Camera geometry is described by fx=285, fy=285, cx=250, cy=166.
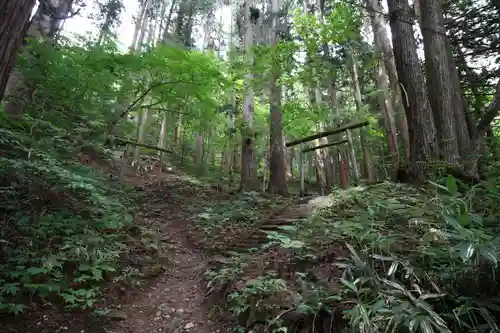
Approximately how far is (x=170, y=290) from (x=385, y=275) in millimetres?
3301

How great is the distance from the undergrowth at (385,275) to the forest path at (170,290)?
427 millimetres

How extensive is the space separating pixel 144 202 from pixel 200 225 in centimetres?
253

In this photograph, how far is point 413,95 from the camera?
5246 mm

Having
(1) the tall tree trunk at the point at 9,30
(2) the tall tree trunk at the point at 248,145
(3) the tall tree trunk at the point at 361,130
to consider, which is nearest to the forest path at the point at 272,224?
(2) the tall tree trunk at the point at 248,145

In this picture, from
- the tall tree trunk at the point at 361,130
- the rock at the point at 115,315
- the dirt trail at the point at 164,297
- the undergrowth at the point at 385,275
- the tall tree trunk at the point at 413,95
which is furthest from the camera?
the tall tree trunk at the point at 361,130

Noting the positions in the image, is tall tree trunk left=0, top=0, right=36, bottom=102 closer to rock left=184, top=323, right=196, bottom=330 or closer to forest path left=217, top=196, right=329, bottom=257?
rock left=184, top=323, right=196, bottom=330

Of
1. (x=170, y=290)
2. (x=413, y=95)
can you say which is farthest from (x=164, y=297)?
(x=413, y=95)

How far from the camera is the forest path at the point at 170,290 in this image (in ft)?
11.5

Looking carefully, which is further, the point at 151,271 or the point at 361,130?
the point at 361,130

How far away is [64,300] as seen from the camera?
11.1 ft

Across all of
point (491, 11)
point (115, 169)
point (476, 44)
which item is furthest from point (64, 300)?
point (491, 11)

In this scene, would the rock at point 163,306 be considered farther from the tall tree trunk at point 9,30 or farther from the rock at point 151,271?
the tall tree trunk at point 9,30

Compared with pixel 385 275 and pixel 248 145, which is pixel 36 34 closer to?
pixel 248 145

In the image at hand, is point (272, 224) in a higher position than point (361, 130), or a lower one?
lower
